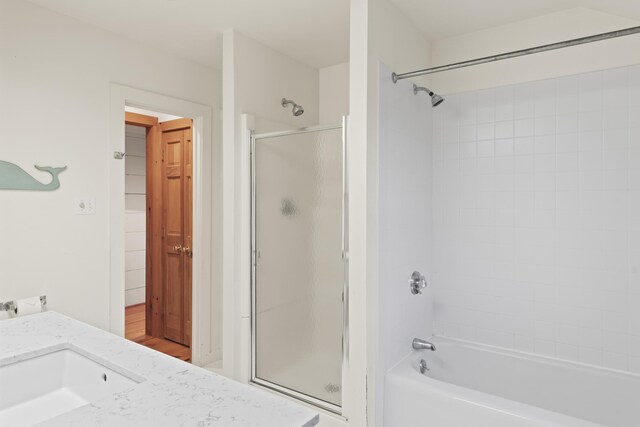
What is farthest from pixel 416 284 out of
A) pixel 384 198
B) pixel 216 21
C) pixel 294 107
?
pixel 216 21

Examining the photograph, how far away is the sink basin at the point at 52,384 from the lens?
1.17m

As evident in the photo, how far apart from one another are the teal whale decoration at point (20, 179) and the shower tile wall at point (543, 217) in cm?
236

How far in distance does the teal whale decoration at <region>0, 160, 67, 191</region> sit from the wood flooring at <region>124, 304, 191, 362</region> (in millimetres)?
1815

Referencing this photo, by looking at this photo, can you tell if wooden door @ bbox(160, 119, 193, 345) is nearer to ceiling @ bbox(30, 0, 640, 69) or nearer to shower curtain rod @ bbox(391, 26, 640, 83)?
ceiling @ bbox(30, 0, 640, 69)

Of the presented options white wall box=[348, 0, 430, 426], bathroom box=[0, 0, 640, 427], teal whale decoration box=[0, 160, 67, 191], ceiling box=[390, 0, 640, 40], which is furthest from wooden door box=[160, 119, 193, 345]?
ceiling box=[390, 0, 640, 40]

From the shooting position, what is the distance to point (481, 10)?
7.16 ft

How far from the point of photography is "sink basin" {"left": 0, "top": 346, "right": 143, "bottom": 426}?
3.85ft

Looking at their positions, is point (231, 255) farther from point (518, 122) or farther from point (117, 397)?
point (518, 122)

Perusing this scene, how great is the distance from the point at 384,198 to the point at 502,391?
1355mm

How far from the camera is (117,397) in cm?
97

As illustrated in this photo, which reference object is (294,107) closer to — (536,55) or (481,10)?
(481,10)

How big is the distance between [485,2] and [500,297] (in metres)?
1.71

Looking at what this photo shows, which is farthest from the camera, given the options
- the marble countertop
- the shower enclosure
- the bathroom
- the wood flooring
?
the wood flooring

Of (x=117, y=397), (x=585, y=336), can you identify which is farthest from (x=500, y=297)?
(x=117, y=397)
